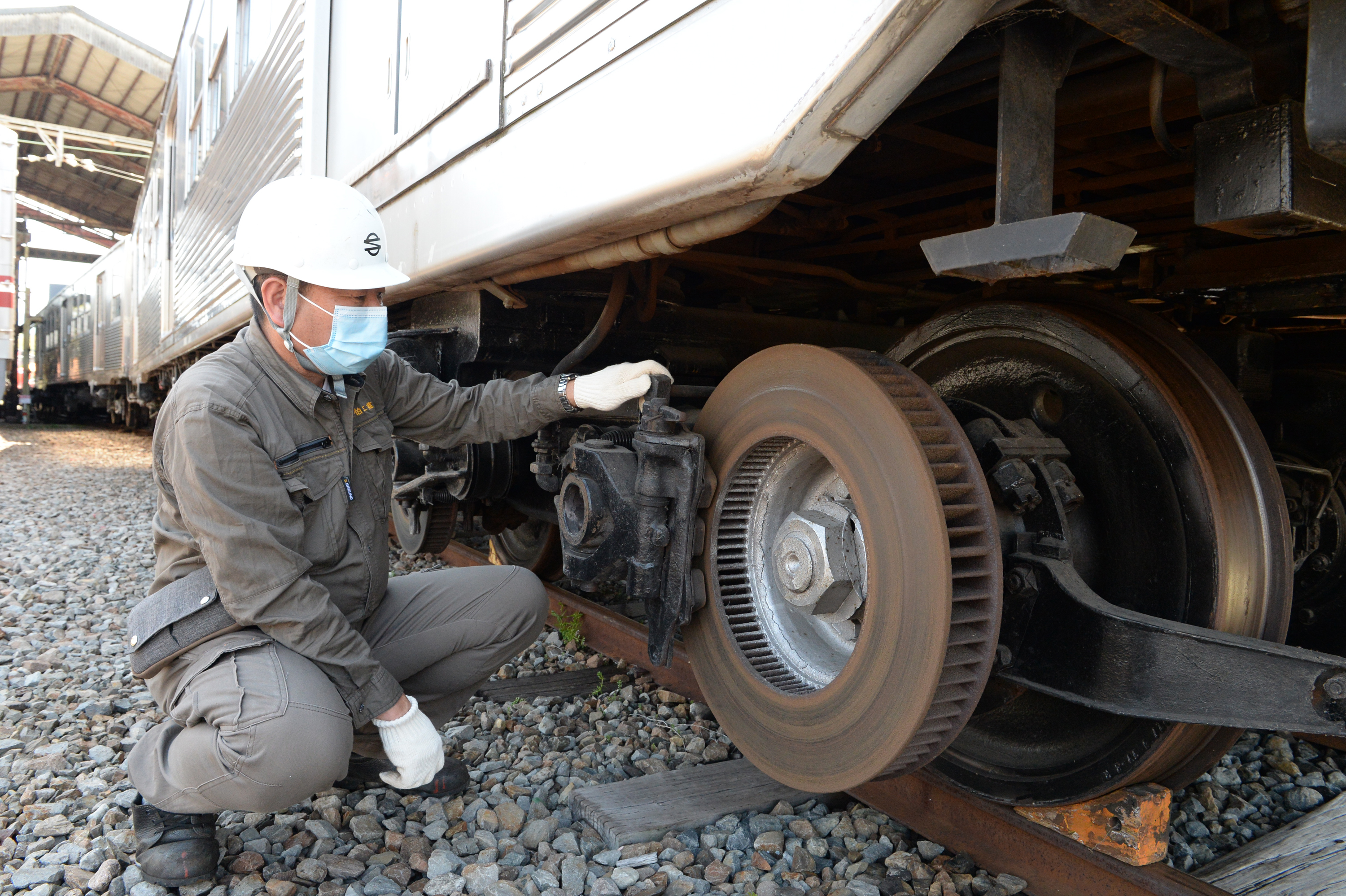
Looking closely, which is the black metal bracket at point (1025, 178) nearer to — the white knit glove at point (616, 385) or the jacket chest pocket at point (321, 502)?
the white knit glove at point (616, 385)

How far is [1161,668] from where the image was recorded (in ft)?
4.96

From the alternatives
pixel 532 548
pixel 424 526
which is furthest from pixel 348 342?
pixel 532 548

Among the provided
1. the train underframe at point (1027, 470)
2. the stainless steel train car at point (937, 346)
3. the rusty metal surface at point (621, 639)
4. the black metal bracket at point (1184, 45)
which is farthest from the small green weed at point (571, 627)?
the black metal bracket at point (1184, 45)

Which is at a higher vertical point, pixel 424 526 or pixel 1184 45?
pixel 1184 45

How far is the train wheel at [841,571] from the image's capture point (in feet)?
4.99

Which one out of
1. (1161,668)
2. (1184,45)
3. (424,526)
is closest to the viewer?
(1184,45)

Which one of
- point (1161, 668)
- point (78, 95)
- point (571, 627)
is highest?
point (78, 95)

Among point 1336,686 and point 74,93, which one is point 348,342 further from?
point 74,93

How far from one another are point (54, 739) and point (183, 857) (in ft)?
3.63

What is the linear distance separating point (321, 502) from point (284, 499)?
0.45ft

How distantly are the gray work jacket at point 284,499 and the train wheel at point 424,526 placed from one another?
1505 millimetres

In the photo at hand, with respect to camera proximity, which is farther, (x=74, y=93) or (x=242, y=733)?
(x=74, y=93)

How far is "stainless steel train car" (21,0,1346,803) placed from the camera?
1.30 meters

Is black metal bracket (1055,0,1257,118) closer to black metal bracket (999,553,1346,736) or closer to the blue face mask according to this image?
black metal bracket (999,553,1346,736)
